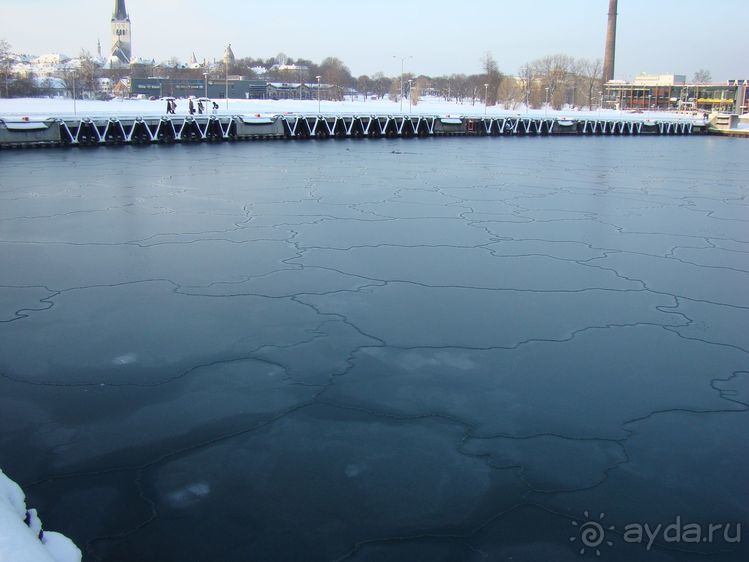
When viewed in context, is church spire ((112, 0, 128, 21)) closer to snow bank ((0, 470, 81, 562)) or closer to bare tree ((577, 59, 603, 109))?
bare tree ((577, 59, 603, 109))

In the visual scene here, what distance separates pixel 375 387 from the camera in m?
4.96

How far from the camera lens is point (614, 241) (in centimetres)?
1013

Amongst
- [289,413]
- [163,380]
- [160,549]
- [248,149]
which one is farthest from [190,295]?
[248,149]

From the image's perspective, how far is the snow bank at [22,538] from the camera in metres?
1.63

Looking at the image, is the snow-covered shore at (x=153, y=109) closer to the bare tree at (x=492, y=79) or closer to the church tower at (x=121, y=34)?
the bare tree at (x=492, y=79)

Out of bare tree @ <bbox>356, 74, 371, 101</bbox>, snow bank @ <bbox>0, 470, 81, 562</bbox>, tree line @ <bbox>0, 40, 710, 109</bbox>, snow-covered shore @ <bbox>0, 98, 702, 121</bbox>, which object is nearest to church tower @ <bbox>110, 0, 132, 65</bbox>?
tree line @ <bbox>0, 40, 710, 109</bbox>

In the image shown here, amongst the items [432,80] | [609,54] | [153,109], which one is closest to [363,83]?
[432,80]

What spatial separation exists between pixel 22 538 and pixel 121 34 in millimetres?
191860

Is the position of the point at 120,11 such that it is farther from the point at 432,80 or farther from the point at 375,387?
the point at 375,387

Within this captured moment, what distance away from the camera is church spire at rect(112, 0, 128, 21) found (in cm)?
17429

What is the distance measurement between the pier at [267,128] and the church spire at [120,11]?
155365 mm

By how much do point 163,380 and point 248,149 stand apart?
22.3 metres

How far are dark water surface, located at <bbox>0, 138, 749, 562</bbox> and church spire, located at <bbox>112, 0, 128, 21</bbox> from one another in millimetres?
182946

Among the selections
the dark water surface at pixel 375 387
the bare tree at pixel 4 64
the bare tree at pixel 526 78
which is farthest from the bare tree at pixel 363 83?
the dark water surface at pixel 375 387
